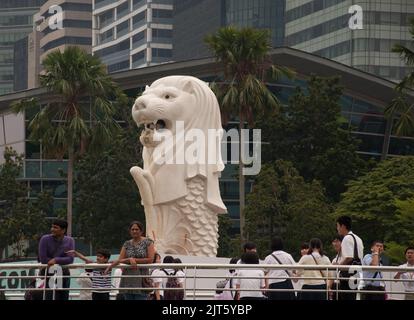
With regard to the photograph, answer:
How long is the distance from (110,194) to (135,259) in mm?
39965

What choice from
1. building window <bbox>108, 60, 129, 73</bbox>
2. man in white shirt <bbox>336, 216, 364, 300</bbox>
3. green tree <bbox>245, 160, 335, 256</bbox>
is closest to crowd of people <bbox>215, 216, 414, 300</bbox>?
man in white shirt <bbox>336, 216, 364, 300</bbox>

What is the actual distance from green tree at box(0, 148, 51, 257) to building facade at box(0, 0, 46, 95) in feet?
411

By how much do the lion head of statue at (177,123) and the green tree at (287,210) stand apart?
1851cm

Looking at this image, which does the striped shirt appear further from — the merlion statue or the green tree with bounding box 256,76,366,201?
the green tree with bounding box 256,76,366,201

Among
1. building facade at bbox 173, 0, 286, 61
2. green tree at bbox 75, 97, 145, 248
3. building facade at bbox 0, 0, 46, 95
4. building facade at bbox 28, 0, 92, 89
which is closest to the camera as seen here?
green tree at bbox 75, 97, 145, 248

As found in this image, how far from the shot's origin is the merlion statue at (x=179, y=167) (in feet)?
114

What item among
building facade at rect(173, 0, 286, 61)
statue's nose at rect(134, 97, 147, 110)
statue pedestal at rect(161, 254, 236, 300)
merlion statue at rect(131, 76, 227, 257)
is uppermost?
building facade at rect(173, 0, 286, 61)

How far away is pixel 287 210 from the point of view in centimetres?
5500

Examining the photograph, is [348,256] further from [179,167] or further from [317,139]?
[317,139]

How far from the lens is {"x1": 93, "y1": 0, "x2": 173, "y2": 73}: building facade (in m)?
162

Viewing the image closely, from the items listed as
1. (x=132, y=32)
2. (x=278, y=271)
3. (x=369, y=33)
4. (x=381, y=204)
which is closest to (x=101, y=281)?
(x=278, y=271)

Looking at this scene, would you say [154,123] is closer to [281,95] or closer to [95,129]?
[95,129]

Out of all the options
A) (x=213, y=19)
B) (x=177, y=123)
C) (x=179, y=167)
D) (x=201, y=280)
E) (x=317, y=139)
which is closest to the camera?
(x=201, y=280)

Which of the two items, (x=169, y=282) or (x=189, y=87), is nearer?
(x=169, y=282)
